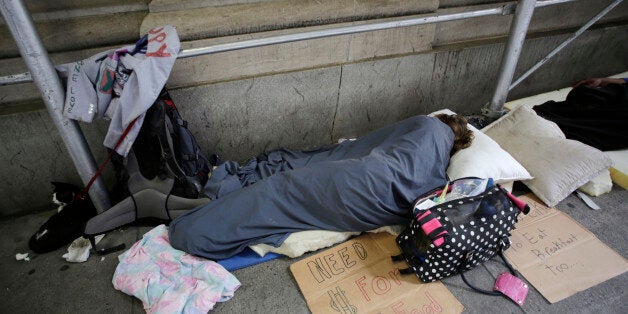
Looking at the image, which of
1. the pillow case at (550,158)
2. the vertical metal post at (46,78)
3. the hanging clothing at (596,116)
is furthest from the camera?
the hanging clothing at (596,116)

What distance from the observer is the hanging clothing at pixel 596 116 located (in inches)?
97.6

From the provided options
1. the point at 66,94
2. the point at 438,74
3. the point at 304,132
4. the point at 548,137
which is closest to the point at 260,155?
the point at 304,132

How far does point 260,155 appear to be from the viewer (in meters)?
2.62

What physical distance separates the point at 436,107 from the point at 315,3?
1563 millimetres

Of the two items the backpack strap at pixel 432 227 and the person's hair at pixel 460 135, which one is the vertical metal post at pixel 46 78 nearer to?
the backpack strap at pixel 432 227

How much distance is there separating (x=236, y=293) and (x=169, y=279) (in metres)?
0.35

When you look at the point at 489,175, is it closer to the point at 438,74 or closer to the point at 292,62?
the point at 438,74

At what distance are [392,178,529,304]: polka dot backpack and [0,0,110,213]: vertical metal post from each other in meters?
1.84

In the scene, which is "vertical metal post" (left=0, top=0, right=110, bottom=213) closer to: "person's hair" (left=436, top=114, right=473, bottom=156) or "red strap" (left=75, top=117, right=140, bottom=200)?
"red strap" (left=75, top=117, right=140, bottom=200)

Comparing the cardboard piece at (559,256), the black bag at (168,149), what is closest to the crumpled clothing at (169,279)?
the black bag at (168,149)

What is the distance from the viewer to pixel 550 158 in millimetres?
2260

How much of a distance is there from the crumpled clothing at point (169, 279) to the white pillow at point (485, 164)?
1479 mm

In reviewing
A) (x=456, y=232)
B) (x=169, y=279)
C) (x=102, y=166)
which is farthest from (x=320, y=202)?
(x=102, y=166)

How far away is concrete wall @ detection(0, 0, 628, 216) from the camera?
2.13 meters
